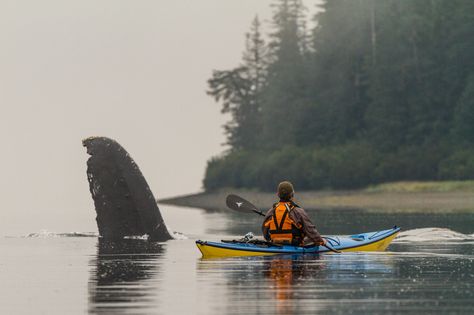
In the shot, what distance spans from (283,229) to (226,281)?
5.64m

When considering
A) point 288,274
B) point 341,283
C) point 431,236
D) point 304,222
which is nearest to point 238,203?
point 304,222

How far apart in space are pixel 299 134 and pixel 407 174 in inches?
1187

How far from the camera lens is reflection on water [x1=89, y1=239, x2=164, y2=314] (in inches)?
721

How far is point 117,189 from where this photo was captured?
3048 cm

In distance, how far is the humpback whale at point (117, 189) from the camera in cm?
3048

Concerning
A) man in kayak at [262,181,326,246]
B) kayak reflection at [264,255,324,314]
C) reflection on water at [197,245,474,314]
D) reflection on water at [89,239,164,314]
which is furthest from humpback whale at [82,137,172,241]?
kayak reflection at [264,255,324,314]

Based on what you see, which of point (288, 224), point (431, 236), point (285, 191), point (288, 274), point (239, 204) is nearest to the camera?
point (288, 274)

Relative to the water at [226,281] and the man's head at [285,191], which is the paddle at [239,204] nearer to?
the water at [226,281]

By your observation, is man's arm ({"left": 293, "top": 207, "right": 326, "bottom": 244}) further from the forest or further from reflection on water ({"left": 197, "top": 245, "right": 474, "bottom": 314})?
the forest

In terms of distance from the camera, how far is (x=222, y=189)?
12900 cm

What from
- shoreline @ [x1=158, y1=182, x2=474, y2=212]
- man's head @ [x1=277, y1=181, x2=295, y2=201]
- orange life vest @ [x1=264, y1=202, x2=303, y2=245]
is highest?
shoreline @ [x1=158, y1=182, x2=474, y2=212]

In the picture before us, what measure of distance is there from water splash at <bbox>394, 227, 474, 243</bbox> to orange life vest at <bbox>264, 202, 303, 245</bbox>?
27.5 ft

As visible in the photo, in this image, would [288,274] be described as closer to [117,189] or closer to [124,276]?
[124,276]

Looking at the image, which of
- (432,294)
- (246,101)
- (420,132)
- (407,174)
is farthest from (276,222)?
(246,101)
